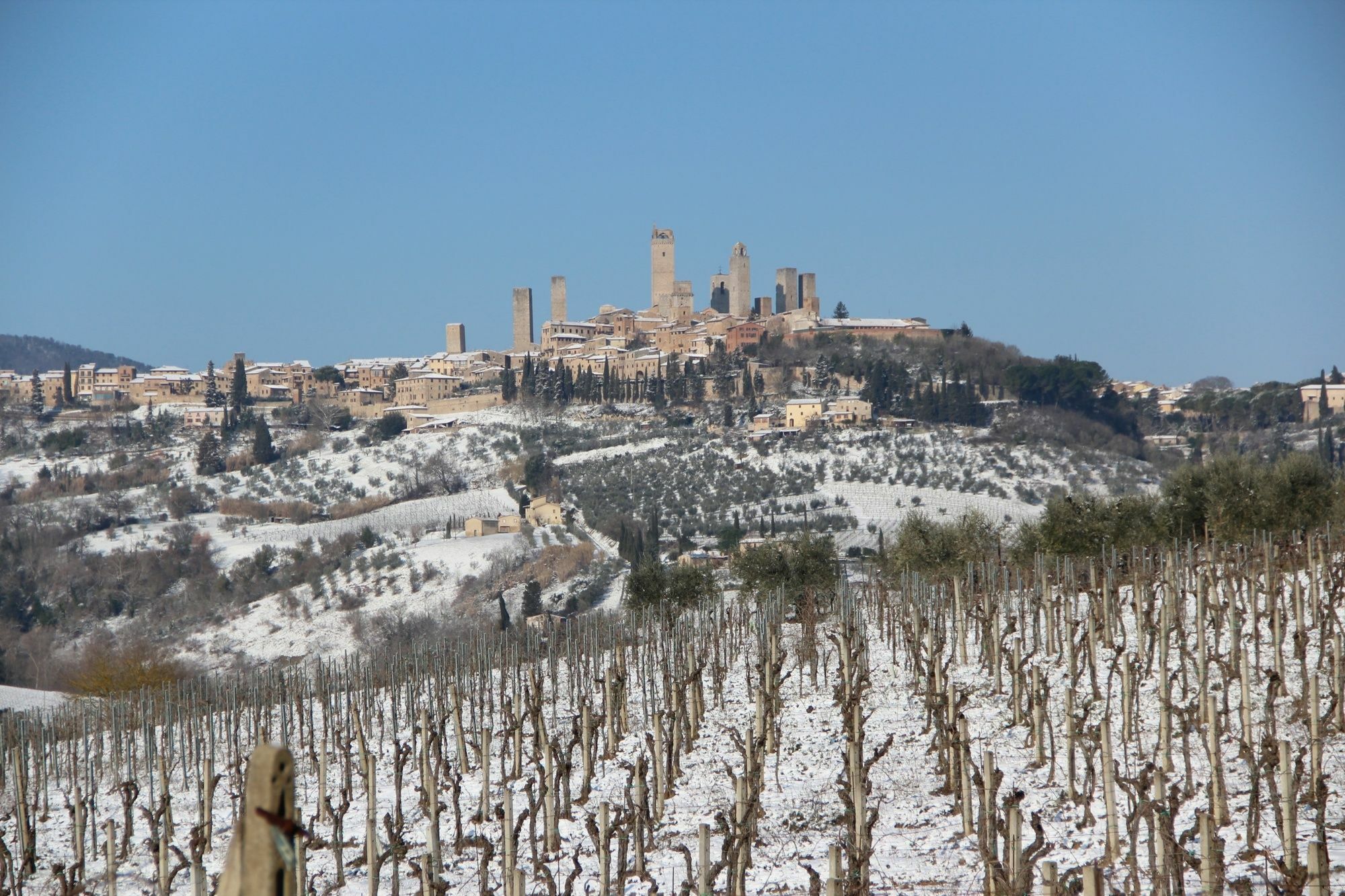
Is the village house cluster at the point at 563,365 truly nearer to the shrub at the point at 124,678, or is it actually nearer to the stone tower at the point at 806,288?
the stone tower at the point at 806,288

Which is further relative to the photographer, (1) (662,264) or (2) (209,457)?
(1) (662,264)

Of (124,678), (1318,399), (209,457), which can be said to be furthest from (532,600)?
(1318,399)

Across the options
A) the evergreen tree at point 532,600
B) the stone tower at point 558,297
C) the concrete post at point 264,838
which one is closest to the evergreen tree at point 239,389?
the stone tower at point 558,297

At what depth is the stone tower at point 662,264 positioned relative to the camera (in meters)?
126

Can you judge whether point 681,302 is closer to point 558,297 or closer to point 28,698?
point 558,297

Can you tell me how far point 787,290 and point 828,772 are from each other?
360ft

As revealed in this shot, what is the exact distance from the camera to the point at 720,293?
125m

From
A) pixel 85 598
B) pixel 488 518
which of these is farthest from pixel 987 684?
pixel 85 598

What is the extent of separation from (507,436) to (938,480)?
30.2 m

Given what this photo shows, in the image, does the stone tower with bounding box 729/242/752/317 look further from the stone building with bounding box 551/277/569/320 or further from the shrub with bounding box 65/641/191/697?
the shrub with bounding box 65/641/191/697

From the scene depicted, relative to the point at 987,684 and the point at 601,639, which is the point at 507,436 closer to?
the point at 601,639

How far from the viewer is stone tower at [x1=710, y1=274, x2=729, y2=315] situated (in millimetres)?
124000

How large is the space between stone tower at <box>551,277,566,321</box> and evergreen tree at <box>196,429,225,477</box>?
45.1 m

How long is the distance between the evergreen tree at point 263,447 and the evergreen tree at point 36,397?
1035 inches
